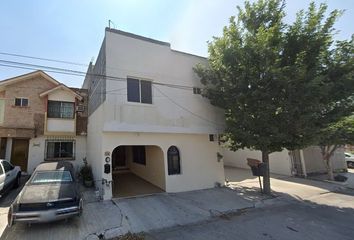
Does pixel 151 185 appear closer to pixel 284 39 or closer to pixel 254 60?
pixel 254 60

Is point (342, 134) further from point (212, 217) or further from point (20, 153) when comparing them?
point (20, 153)

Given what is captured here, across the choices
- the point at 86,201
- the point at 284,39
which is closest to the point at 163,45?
the point at 284,39

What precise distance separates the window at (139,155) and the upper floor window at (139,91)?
4770 mm

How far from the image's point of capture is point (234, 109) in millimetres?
9906

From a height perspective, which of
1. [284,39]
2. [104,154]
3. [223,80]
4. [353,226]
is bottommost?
[353,226]

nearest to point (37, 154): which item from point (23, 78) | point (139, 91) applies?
point (23, 78)

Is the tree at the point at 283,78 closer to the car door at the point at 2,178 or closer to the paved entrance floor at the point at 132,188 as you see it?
the paved entrance floor at the point at 132,188

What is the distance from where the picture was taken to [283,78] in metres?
8.35

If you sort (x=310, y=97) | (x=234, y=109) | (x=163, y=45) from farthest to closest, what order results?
1. (x=163, y=45)
2. (x=234, y=109)
3. (x=310, y=97)

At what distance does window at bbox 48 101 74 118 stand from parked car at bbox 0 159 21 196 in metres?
5.50

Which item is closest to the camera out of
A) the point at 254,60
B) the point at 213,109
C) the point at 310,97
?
the point at 310,97

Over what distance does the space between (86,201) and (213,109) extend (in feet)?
26.1

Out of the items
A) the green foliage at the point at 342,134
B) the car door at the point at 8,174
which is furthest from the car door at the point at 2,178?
the green foliage at the point at 342,134

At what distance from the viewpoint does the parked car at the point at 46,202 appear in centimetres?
576
